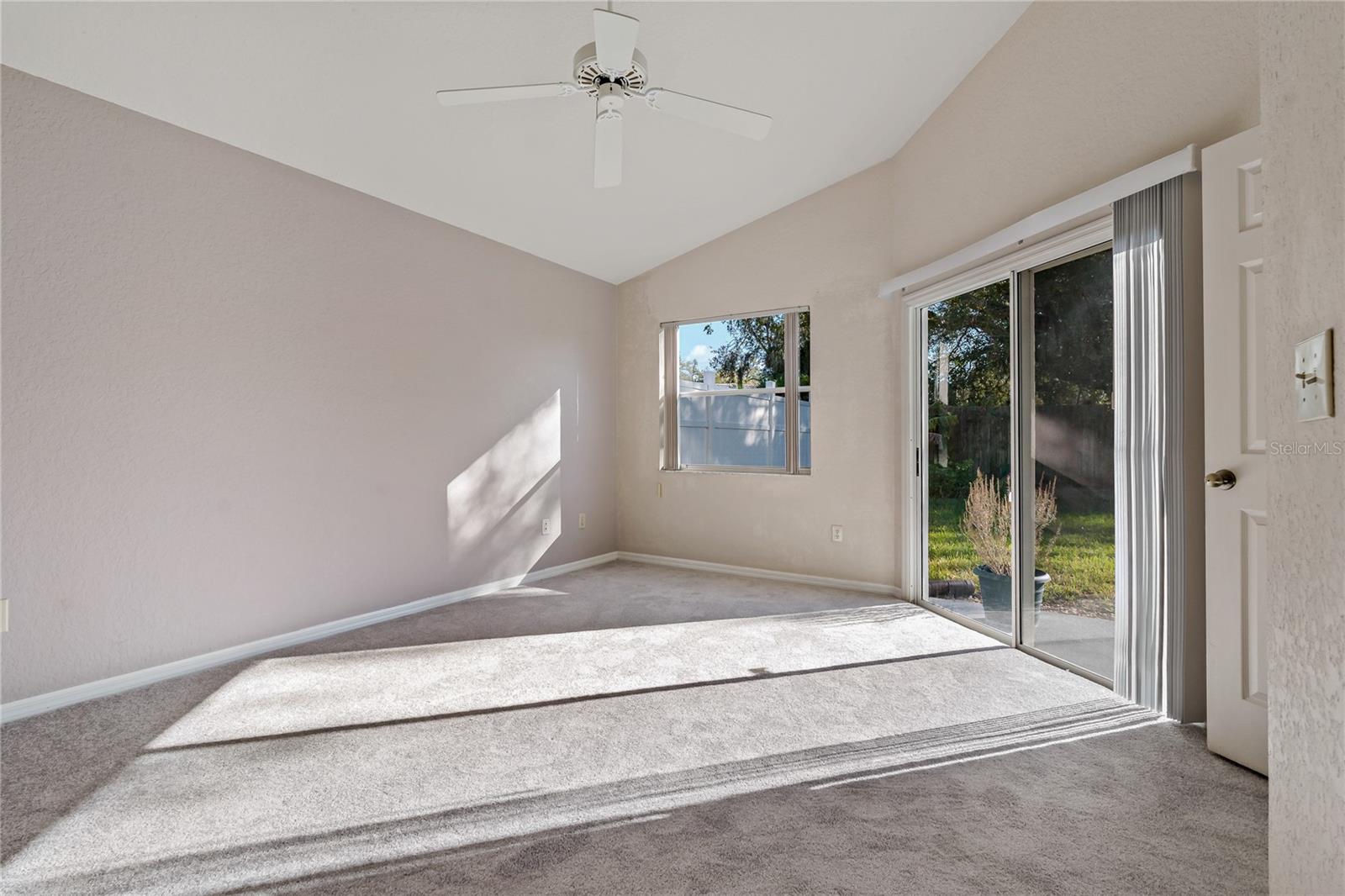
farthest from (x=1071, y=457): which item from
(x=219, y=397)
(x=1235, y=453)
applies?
(x=219, y=397)

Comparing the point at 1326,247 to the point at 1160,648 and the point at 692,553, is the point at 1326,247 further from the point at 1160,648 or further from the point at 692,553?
the point at 692,553

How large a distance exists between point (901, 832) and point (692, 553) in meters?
3.66

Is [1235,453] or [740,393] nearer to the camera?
[1235,453]

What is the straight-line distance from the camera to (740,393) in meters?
5.27

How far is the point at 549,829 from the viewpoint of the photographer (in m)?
1.76

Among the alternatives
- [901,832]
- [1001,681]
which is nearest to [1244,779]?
[1001,681]

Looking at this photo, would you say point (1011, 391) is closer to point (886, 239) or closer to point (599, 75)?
point (886, 239)

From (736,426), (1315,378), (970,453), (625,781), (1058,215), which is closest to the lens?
(1315,378)

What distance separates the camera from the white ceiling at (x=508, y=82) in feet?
7.95

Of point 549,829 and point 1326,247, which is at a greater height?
point 1326,247

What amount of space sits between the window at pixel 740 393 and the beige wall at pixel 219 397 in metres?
1.53

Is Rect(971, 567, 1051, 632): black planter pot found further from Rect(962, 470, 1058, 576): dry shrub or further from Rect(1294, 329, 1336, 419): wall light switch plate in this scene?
Rect(1294, 329, 1336, 419): wall light switch plate

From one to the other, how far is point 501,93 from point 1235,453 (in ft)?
9.39

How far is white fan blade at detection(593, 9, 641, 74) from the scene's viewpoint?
193 cm
